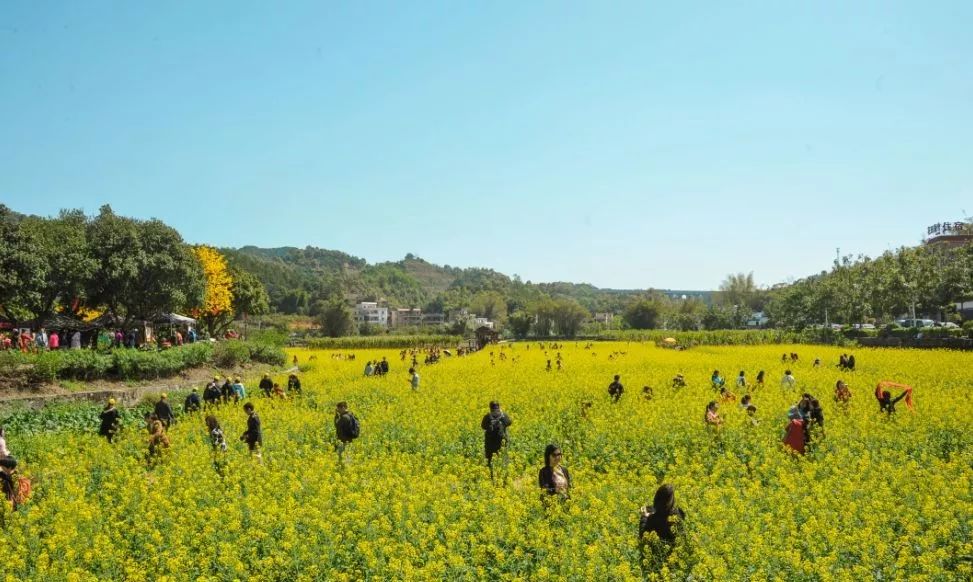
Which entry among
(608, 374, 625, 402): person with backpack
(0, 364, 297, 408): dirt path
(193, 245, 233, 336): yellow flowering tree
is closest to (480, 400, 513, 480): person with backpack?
(608, 374, 625, 402): person with backpack

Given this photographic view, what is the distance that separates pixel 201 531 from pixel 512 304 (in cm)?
18969

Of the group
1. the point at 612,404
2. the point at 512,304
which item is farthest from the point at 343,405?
the point at 512,304

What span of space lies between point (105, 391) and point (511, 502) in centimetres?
2042

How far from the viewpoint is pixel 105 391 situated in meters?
24.3

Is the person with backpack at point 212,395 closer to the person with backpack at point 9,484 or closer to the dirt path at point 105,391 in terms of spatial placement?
the dirt path at point 105,391

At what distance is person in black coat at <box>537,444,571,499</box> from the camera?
9.91 meters

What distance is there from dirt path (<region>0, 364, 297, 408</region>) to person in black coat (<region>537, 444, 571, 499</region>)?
19.5 meters

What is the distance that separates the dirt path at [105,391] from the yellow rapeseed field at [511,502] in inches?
152

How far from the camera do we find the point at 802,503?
32.8 ft

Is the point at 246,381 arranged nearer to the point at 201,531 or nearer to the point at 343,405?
the point at 343,405

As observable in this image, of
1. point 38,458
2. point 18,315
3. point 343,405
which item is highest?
point 18,315

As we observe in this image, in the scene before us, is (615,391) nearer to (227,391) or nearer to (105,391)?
(227,391)

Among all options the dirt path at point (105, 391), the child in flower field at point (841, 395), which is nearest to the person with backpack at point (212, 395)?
the dirt path at point (105, 391)

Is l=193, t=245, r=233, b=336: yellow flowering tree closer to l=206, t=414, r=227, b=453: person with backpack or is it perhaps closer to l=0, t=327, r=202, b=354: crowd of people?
l=0, t=327, r=202, b=354: crowd of people
